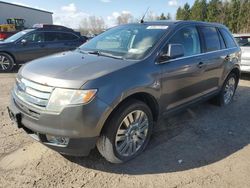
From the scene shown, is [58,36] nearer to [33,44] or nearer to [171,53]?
[33,44]

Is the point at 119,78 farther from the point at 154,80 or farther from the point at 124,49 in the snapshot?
the point at 124,49

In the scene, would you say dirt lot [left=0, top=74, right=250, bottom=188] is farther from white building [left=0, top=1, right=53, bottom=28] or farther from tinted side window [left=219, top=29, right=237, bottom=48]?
white building [left=0, top=1, right=53, bottom=28]

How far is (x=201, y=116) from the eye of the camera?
5.13 metres

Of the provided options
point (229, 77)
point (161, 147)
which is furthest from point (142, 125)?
point (229, 77)

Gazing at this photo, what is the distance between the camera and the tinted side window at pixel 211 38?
4.76 m

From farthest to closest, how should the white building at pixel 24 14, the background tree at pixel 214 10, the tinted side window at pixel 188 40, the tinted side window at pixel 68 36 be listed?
the white building at pixel 24 14, the background tree at pixel 214 10, the tinted side window at pixel 68 36, the tinted side window at pixel 188 40

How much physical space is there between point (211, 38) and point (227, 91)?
1487 mm

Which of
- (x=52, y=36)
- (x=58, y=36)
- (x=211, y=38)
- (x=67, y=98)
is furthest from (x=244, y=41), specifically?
(x=67, y=98)

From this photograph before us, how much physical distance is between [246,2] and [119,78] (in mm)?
35950

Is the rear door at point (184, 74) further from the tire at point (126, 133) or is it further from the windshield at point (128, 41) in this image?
the tire at point (126, 133)

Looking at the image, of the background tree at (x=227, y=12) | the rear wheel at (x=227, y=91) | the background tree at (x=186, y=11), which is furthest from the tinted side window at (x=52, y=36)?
the background tree at (x=186, y=11)

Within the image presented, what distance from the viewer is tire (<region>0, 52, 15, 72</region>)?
9.28m

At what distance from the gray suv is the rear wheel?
102cm

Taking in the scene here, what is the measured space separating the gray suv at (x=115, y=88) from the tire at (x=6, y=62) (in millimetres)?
5987
